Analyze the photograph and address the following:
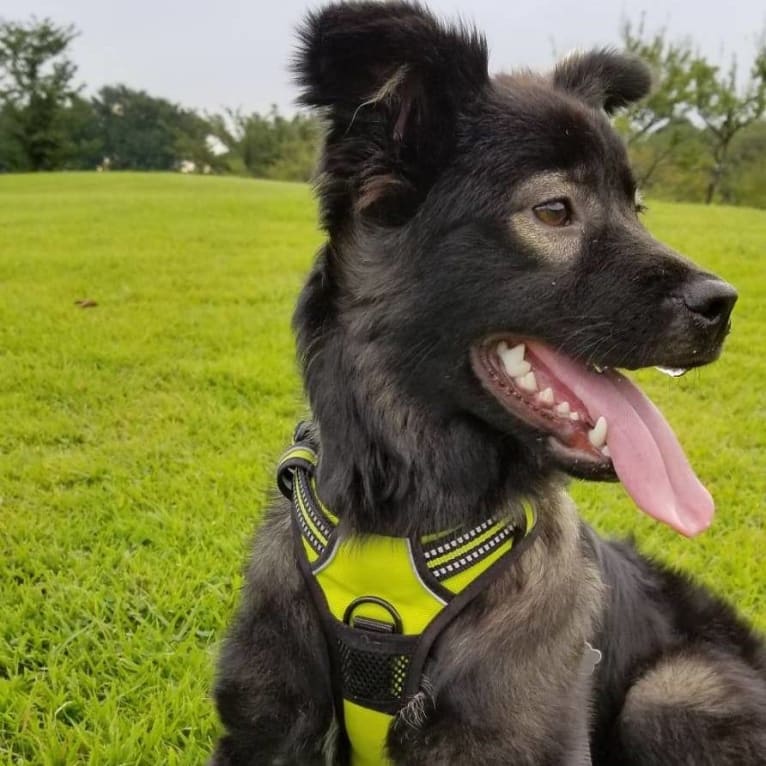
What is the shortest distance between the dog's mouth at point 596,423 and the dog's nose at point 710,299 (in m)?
0.20

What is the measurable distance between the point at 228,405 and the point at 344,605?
11.9ft

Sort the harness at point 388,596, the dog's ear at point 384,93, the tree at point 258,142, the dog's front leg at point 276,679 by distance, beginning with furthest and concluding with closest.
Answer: the tree at point 258,142, the dog's front leg at point 276,679, the harness at point 388,596, the dog's ear at point 384,93

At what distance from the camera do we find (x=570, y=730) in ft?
6.95

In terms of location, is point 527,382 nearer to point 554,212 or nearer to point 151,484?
point 554,212

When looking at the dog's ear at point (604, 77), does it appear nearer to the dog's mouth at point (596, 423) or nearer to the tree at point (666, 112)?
the dog's mouth at point (596, 423)

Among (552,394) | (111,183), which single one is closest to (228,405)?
(552,394)

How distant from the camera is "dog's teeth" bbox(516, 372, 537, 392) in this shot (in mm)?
2039

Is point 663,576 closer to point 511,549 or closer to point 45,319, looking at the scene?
point 511,549

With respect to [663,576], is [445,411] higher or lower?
higher

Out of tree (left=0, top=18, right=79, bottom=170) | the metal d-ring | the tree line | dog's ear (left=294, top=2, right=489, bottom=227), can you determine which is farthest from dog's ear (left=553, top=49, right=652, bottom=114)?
tree (left=0, top=18, right=79, bottom=170)

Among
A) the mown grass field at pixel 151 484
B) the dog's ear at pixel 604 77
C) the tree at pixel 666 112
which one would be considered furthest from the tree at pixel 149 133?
the dog's ear at pixel 604 77

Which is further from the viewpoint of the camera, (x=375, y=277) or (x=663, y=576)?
(x=663, y=576)

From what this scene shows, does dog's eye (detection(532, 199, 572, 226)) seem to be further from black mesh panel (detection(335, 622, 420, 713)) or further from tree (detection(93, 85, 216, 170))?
tree (detection(93, 85, 216, 170))

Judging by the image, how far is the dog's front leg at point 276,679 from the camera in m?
2.22
